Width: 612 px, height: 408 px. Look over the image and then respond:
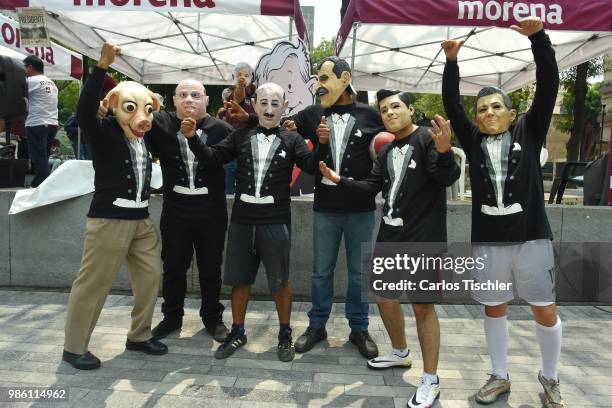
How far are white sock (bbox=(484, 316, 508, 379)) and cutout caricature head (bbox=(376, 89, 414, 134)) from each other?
1336 millimetres

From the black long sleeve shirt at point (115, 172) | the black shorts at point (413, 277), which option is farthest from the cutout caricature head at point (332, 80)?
the black long sleeve shirt at point (115, 172)

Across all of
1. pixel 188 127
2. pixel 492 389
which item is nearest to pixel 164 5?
pixel 188 127

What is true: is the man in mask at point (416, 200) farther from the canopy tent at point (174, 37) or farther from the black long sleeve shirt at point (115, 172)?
the canopy tent at point (174, 37)

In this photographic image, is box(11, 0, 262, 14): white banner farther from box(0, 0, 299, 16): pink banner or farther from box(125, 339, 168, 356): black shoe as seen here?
box(125, 339, 168, 356): black shoe

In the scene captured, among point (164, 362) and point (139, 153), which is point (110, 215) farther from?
point (164, 362)

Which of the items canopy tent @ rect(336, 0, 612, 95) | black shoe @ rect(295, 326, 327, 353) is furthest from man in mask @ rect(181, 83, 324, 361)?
canopy tent @ rect(336, 0, 612, 95)

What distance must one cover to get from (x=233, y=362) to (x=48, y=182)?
9.52 ft

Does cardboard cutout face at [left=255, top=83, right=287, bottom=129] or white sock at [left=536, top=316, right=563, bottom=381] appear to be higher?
cardboard cutout face at [left=255, top=83, right=287, bottom=129]

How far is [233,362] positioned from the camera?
3658mm

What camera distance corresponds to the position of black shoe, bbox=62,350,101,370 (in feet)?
11.3

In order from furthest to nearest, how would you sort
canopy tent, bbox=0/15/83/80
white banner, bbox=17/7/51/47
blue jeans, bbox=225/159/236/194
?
canopy tent, bbox=0/15/83/80 < blue jeans, bbox=225/159/236/194 < white banner, bbox=17/7/51/47

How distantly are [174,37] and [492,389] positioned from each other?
851 cm

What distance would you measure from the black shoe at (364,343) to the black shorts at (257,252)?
72cm

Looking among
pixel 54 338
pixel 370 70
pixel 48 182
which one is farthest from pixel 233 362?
pixel 370 70
